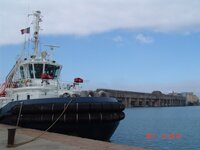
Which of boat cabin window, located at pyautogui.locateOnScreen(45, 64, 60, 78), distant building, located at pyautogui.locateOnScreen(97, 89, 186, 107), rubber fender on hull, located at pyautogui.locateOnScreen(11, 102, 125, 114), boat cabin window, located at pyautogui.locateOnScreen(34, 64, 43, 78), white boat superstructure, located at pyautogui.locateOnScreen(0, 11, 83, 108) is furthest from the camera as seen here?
distant building, located at pyautogui.locateOnScreen(97, 89, 186, 107)

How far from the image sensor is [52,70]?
18.2 meters

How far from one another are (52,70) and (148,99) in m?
139

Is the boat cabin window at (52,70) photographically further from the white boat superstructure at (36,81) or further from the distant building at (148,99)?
the distant building at (148,99)

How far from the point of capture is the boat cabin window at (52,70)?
17.9 metres

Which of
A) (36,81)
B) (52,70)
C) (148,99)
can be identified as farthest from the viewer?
(148,99)

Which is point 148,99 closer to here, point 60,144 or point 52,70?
point 52,70

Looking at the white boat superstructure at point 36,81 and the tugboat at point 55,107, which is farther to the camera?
the white boat superstructure at point 36,81

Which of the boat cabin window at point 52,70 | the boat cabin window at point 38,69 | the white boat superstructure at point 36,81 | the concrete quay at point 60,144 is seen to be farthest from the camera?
the boat cabin window at point 52,70

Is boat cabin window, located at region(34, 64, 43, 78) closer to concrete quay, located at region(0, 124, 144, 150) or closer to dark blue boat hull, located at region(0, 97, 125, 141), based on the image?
dark blue boat hull, located at region(0, 97, 125, 141)

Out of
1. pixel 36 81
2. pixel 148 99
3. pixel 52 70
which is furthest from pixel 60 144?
pixel 148 99

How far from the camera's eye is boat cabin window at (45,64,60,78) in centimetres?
1792

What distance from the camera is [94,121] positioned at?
1473cm

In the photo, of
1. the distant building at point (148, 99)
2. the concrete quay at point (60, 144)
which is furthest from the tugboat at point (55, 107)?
the distant building at point (148, 99)

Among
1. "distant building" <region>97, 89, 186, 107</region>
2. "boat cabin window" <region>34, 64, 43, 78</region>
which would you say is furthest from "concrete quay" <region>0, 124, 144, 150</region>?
"distant building" <region>97, 89, 186, 107</region>
